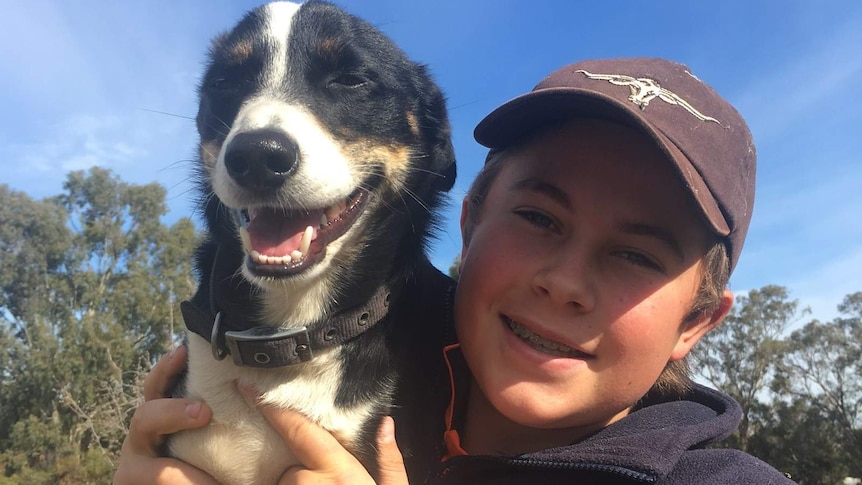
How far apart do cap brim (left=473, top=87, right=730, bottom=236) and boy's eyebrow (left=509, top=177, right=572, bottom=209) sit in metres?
0.22

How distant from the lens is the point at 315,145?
212 cm

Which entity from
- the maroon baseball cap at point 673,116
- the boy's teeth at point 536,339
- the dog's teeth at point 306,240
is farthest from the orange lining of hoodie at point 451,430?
the maroon baseball cap at point 673,116

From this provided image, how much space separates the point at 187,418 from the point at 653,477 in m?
1.48

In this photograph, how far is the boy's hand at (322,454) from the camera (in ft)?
6.11

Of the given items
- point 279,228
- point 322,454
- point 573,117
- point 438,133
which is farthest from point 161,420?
point 573,117

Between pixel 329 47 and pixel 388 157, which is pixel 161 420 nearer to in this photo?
pixel 388 157

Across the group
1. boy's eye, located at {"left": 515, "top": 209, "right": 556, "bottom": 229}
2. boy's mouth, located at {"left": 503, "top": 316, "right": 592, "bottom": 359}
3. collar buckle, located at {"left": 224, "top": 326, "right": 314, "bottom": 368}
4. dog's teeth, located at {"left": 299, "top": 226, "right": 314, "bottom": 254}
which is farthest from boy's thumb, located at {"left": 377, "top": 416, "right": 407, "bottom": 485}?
boy's eye, located at {"left": 515, "top": 209, "right": 556, "bottom": 229}

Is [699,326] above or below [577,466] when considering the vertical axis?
above

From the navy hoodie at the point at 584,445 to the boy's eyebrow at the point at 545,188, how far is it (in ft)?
1.89

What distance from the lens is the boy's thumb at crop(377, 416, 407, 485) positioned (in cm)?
197

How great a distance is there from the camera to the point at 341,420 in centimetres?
207

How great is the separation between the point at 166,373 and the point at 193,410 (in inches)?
19.2

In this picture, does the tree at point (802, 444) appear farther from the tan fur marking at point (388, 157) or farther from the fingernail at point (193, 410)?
the fingernail at point (193, 410)

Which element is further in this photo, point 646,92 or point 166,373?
point 166,373
